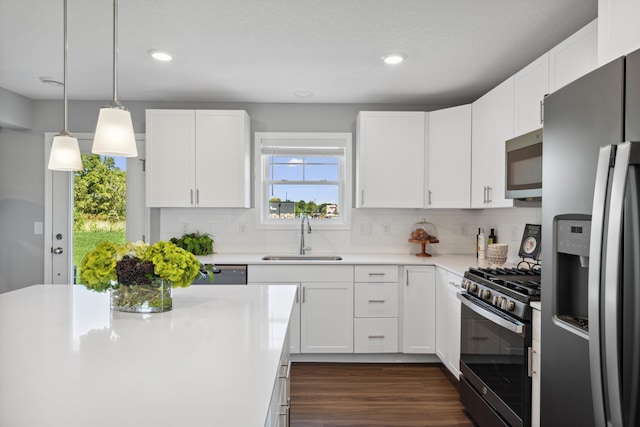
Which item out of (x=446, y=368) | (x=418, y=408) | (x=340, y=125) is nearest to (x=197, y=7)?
(x=340, y=125)

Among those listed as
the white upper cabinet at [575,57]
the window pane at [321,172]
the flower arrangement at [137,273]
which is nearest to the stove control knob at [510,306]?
the white upper cabinet at [575,57]

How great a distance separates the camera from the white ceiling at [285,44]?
6.97 feet

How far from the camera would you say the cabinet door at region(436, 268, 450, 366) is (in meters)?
3.11

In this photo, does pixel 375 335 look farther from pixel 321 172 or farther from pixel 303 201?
pixel 321 172

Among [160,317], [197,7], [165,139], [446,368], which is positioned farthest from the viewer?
[165,139]

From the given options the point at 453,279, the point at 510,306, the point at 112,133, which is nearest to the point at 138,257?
the point at 112,133

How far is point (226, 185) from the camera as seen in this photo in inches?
141

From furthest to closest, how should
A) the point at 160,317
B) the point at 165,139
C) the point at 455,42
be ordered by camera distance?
the point at 165,139
the point at 455,42
the point at 160,317

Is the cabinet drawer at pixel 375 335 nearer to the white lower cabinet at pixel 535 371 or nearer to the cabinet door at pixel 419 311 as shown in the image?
the cabinet door at pixel 419 311

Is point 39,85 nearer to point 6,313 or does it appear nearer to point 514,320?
point 6,313

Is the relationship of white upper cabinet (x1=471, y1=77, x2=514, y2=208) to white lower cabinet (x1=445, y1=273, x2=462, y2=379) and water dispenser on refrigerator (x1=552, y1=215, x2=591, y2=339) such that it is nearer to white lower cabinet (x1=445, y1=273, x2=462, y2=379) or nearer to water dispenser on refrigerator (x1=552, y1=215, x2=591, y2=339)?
white lower cabinet (x1=445, y1=273, x2=462, y2=379)

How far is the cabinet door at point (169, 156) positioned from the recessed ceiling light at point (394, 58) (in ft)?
5.84

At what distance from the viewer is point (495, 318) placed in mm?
2035

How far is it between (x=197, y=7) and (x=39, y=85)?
2.18 m
